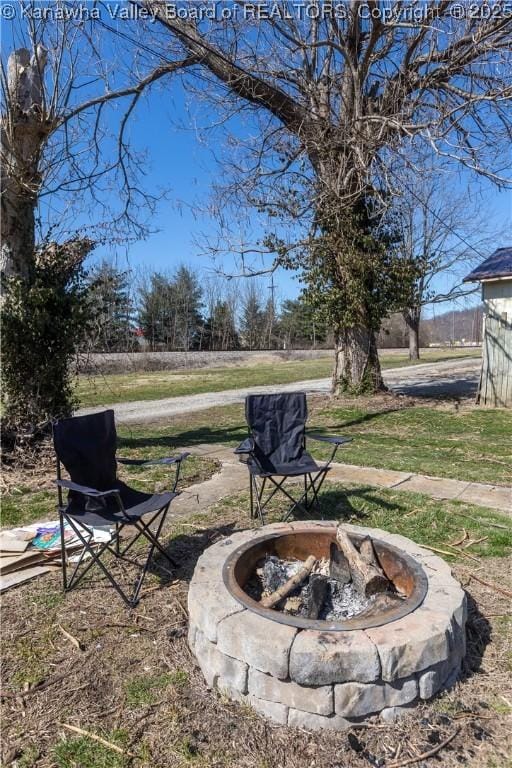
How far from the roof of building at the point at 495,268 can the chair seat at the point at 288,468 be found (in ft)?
22.8

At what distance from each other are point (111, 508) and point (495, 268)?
28.6 feet

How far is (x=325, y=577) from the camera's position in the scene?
8.21ft

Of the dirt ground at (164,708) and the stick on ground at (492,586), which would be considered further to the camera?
the stick on ground at (492,586)

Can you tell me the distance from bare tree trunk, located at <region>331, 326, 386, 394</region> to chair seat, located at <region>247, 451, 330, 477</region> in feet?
21.6

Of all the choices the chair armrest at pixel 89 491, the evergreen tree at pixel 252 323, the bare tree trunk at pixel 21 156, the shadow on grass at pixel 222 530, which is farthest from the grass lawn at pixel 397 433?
the evergreen tree at pixel 252 323

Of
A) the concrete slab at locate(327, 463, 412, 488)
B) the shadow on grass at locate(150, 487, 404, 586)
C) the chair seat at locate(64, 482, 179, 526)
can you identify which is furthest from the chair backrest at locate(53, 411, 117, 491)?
the concrete slab at locate(327, 463, 412, 488)

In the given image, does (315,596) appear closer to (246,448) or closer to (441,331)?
(246,448)

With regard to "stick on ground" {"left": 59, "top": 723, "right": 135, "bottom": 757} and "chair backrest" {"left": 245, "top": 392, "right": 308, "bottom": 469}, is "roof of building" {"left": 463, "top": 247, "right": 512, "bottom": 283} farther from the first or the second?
"stick on ground" {"left": 59, "top": 723, "right": 135, "bottom": 757}

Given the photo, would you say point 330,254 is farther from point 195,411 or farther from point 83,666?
point 83,666

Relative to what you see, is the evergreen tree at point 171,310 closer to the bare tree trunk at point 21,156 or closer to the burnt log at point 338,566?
the bare tree trunk at point 21,156

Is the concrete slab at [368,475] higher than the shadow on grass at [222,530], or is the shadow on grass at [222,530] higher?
the concrete slab at [368,475]

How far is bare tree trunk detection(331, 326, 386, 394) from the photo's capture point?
1018cm

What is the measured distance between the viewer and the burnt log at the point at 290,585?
2227 mm

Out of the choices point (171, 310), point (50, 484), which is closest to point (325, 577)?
point (50, 484)
